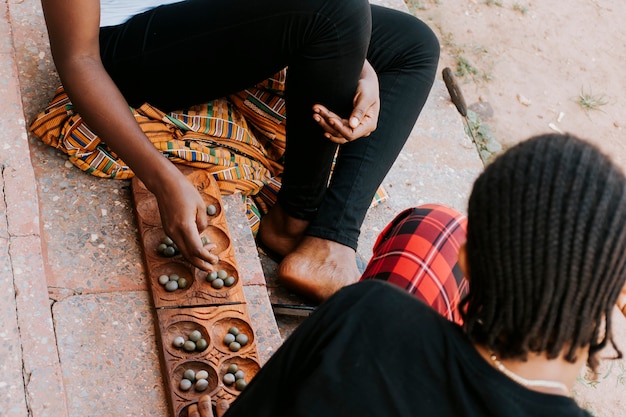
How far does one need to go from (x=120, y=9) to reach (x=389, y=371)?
1545 mm

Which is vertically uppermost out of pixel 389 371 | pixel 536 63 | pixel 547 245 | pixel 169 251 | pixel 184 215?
pixel 547 245

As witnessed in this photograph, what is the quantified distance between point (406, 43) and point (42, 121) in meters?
1.24

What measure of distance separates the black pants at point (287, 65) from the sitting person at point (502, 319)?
1051mm

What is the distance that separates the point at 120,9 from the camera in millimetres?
2219

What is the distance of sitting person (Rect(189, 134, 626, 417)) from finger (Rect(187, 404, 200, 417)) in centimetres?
68

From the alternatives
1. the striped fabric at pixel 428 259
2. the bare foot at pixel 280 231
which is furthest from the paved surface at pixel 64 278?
the striped fabric at pixel 428 259

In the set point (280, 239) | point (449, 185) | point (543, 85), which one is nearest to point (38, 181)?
point (280, 239)

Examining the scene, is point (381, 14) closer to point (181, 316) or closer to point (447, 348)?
point (181, 316)

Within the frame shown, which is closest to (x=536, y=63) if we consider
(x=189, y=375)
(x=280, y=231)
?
(x=280, y=231)

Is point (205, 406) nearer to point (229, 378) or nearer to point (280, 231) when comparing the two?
point (229, 378)

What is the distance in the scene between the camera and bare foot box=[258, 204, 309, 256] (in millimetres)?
2479

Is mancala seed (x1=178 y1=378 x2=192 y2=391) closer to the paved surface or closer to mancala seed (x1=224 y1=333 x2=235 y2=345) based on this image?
the paved surface

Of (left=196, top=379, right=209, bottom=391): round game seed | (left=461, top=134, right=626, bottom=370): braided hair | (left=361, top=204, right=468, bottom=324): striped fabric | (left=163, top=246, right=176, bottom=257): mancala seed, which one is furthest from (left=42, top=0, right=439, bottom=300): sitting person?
(left=461, top=134, right=626, bottom=370): braided hair

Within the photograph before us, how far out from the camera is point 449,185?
3.26 m
